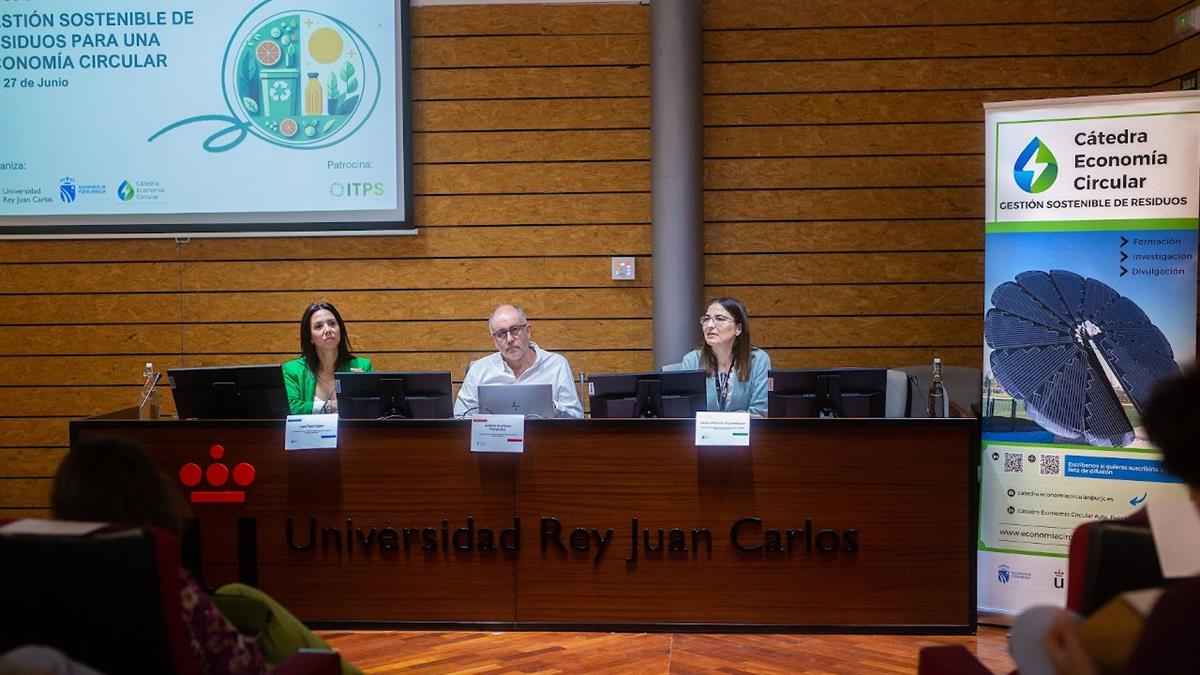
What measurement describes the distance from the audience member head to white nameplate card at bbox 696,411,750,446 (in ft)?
3.51

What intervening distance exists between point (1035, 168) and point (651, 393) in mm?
1720

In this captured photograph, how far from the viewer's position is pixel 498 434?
4340 mm

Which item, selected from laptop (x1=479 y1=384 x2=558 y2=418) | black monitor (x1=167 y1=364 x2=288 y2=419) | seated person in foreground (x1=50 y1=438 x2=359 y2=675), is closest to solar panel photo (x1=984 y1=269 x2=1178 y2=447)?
laptop (x1=479 y1=384 x2=558 y2=418)

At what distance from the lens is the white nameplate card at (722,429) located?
4238mm

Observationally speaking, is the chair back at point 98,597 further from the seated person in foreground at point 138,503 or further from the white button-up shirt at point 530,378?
the white button-up shirt at point 530,378

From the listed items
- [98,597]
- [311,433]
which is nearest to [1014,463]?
[311,433]

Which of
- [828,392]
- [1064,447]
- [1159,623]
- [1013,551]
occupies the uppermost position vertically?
[828,392]

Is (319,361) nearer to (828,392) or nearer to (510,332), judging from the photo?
(510,332)

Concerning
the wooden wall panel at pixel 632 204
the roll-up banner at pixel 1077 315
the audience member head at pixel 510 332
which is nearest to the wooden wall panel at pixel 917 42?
the wooden wall panel at pixel 632 204

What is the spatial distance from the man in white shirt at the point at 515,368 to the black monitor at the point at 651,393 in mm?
570

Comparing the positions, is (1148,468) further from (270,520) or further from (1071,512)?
(270,520)

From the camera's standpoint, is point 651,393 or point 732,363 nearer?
point 651,393

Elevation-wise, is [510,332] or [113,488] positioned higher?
[510,332]

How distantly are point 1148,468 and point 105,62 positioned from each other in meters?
5.18
